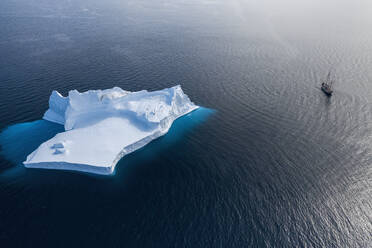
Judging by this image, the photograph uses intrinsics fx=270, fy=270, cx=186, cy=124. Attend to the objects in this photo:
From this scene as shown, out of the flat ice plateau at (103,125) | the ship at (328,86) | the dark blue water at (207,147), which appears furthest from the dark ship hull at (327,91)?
the flat ice plateau at (103,125)

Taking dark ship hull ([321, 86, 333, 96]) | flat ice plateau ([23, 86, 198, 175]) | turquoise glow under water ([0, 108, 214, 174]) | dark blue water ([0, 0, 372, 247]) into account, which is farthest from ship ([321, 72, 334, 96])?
flat ice plateau ([23, 86, 198, 175])

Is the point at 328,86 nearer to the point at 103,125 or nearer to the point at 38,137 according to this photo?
the point at 103,125

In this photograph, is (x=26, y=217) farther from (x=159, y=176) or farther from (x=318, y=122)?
(x=318, y=122)

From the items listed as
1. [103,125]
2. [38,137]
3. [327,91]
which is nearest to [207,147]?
[103,125]

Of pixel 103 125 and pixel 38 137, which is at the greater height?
pixel 103 125

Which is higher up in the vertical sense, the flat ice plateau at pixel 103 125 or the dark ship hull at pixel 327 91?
the dark ship hull at pixel 327 91

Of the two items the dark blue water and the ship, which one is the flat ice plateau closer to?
the dark blue water

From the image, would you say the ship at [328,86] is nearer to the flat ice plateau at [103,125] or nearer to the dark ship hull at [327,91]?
the dark ship hull at [327,91]
